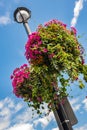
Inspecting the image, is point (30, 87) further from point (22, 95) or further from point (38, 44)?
point (38, 44)

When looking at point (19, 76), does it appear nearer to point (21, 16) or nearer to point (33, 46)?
point (33, 46)

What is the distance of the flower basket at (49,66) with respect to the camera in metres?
6.30

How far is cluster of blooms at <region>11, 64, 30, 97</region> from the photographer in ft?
21.9

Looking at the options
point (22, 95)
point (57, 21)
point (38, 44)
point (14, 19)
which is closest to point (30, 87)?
point (22, 95)

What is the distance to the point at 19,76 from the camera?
6840mm

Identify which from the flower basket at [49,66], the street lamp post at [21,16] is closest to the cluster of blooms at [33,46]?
the flower basket at [49,66]

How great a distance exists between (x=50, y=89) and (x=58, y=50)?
77cm

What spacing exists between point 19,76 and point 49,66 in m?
0.80

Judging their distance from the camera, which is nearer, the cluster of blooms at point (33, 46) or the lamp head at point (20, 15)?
the cluster of blooms at point (33, 46)

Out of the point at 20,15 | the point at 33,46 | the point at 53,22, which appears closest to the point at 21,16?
the point at 20,15

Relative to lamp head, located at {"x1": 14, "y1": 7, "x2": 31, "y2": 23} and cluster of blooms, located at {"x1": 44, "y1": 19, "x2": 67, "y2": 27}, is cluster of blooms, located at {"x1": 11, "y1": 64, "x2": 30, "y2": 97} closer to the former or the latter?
cluster of blooms, located at {"x1": 44, "y1": 19, "x2": 67, "y2": 27}

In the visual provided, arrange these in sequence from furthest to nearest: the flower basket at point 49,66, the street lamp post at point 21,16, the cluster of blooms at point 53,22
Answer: the street lamp post at point 21,16, the cluster of blooms at point 53,22, the flower basket at point 49,66

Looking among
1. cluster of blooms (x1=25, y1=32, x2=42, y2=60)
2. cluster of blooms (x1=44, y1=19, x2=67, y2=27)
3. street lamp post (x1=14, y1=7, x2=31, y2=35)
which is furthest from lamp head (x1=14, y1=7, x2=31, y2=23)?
cluster of blooms (x1=25, y1=32, x2=42, y2=60)

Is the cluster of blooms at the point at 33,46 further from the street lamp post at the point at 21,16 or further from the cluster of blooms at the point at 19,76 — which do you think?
the street lamp post at the point at 21,16
